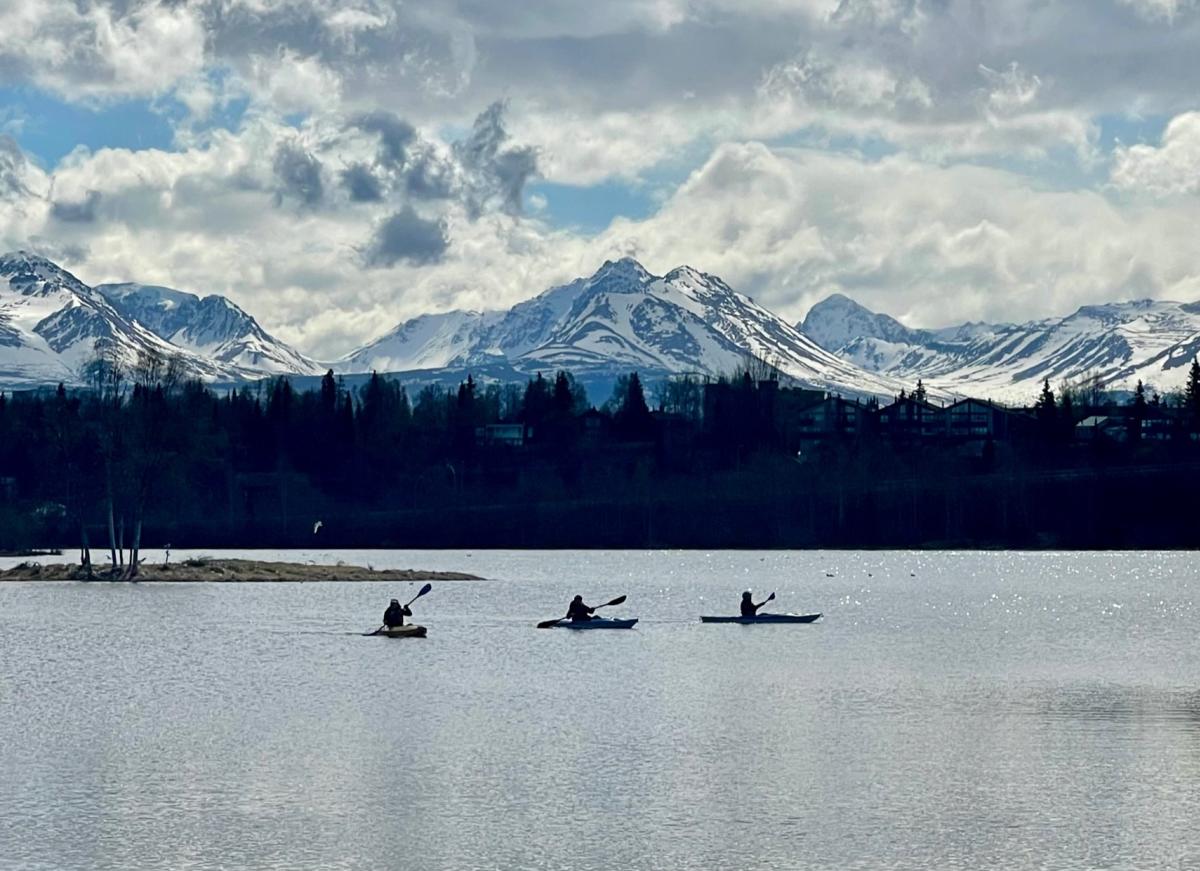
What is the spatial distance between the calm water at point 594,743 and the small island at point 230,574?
30.7 m

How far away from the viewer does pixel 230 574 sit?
445 ft

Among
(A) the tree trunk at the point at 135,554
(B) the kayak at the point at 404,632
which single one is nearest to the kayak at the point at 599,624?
(B) the kayak at the point at 404,632

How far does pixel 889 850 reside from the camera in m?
38.3

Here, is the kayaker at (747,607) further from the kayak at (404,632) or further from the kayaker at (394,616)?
the kayaker at (394,616)

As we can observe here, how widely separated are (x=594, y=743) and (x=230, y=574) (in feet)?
286

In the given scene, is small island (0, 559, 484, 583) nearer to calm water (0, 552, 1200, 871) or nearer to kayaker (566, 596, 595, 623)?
calm water (0, 552, 1200, 871)

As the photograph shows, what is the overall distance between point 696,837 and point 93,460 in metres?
108

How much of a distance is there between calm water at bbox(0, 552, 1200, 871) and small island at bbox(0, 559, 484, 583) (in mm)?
30657

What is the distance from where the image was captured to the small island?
134m

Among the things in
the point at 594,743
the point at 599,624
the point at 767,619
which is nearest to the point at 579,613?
the point at 599,624

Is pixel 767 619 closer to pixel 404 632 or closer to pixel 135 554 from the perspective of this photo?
pixel 404 632

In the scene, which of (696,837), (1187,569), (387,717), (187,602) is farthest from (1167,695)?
(1187,569)

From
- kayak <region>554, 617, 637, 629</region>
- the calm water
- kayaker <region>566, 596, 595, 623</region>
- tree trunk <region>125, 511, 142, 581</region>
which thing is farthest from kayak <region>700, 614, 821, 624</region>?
tree trunk <region>125, 511, 142, 581</region>

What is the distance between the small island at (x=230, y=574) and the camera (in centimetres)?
13425
